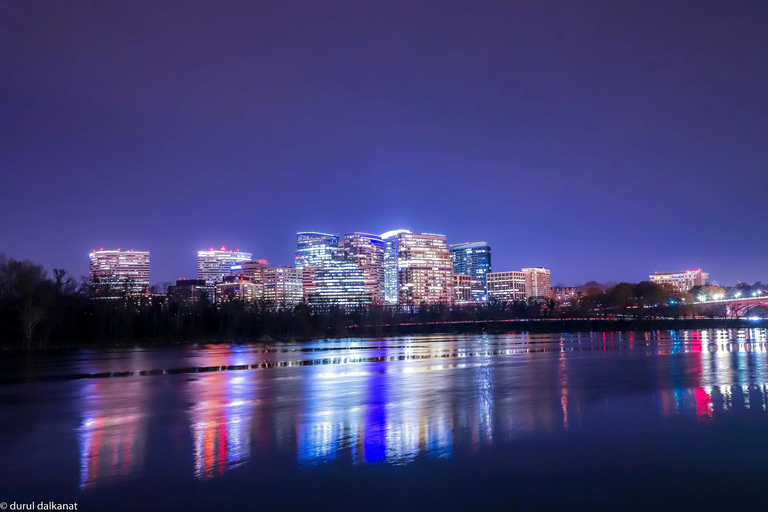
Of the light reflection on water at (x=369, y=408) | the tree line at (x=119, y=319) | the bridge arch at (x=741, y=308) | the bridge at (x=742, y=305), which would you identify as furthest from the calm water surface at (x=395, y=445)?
the bridge arch at (x=741, y=308)

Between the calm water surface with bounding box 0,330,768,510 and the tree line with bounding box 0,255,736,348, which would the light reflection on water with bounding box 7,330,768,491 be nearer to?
the calm water surface with bounding box 0,330,768,510

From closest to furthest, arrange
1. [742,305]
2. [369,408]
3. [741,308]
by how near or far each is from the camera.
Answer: [369,408], [742,305], [741,308]

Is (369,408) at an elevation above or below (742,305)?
below

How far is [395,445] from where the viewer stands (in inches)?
448

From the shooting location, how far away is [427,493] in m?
8.50

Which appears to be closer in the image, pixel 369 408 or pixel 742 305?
pixel 369 408

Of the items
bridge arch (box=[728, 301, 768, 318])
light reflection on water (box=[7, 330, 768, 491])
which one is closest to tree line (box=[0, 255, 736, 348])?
light reflection on water (box=[7, 330, 768, 491])

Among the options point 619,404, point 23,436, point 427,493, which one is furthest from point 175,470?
point 619,404

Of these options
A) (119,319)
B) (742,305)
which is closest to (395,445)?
(119,319)

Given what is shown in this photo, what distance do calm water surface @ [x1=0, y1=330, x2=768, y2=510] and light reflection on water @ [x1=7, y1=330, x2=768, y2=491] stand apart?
71mm

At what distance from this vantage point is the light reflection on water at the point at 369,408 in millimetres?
10898

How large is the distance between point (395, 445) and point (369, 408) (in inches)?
182

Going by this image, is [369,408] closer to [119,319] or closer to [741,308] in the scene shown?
[119,319]

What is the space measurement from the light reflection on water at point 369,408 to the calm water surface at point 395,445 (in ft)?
0.23
